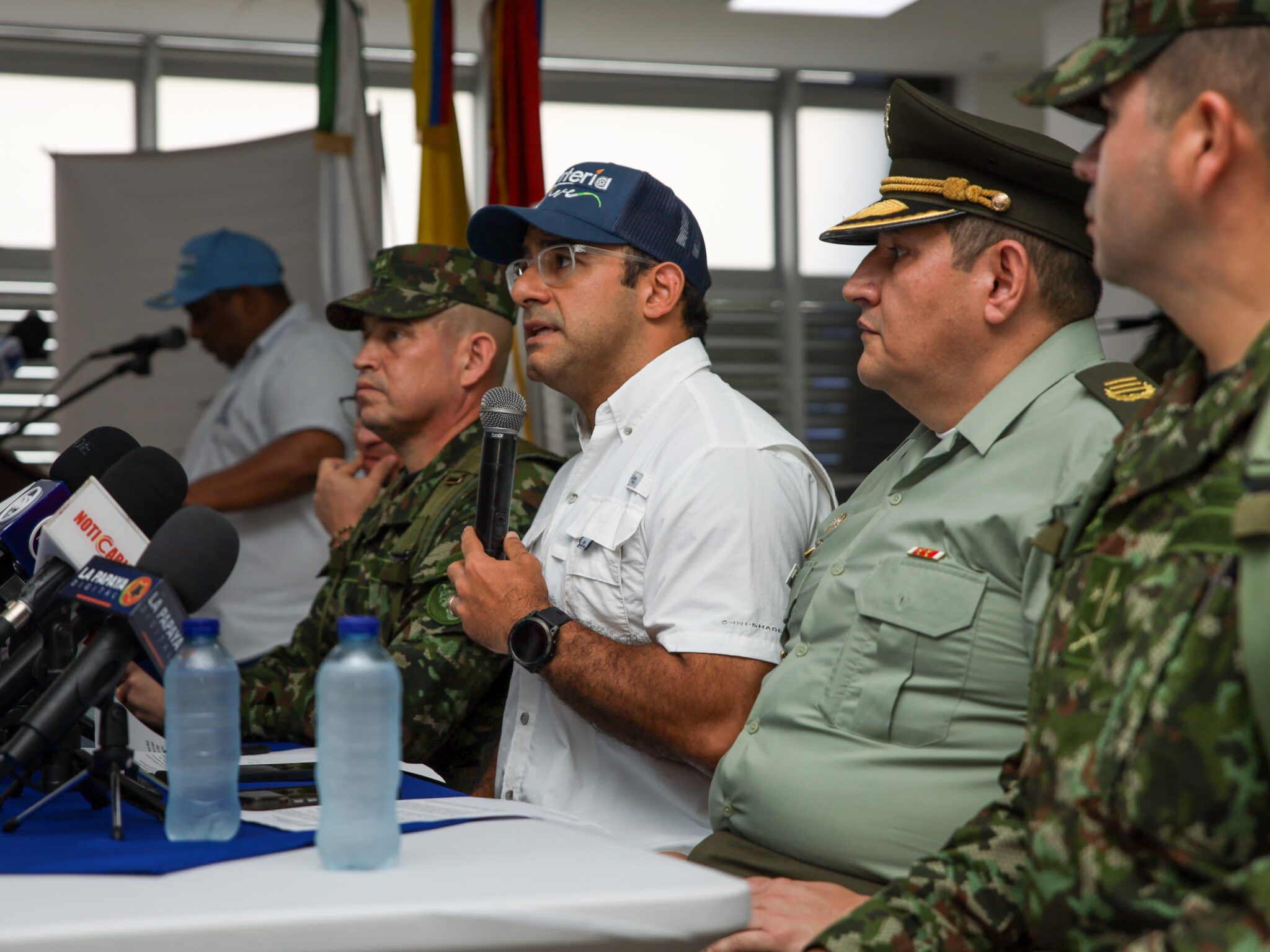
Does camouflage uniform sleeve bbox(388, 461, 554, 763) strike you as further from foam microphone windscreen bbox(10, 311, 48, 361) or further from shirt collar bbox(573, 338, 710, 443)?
foam microphone windscreen bbox(10, 311, 48, 361)

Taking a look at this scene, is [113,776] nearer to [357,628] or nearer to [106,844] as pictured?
[106,844]

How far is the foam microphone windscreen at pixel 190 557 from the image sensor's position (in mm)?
1396

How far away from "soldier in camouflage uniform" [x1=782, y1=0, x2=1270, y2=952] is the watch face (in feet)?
2.54

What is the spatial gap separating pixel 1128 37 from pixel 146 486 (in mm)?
1239

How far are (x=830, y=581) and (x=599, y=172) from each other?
853mm

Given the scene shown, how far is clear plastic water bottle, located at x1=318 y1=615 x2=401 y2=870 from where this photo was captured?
1.14m

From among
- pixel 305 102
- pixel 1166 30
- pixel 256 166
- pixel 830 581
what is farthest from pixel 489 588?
pixel 305 102

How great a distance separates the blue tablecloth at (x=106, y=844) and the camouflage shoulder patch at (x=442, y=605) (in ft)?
2.30

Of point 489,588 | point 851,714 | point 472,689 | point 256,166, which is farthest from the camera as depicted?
point 256,166

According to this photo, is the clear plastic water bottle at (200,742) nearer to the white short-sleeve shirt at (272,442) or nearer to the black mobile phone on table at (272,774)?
the black mobile phone on table at (272,774)

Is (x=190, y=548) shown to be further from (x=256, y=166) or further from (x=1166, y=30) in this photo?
(x=256, y=166)

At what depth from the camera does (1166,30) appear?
3.48ft

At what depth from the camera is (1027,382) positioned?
1.64 metres

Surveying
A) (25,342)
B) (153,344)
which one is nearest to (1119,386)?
(25,342)
